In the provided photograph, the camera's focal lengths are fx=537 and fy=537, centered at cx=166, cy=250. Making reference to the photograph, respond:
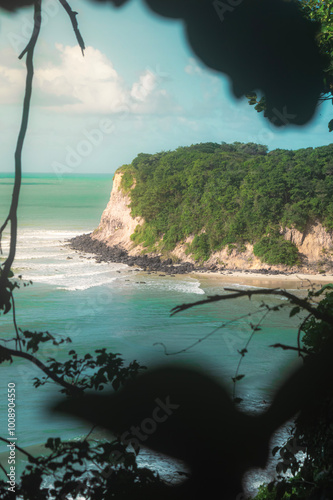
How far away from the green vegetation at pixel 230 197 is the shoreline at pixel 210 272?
834 mm

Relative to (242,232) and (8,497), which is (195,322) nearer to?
(242,232)

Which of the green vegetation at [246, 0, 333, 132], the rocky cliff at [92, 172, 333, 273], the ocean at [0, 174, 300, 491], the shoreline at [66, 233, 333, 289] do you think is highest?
the green vegetation at [246, 0, 333, 132]

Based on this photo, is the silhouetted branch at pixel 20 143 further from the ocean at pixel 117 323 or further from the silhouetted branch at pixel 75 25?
the ocean at pixel 117 323

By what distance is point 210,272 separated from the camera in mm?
20188

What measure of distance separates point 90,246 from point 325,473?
25.0 metres

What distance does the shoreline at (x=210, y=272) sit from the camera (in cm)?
1806

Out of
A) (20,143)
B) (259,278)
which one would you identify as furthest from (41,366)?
(259,278)

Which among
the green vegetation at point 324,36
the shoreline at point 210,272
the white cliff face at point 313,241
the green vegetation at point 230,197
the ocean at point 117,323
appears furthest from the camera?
the green vegetation at point 230,197

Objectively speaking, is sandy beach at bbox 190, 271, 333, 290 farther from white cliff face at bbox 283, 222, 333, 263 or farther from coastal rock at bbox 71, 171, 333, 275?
white cliff face at bbox 283, 222, 333, 263

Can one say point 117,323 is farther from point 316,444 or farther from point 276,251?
point 316,444

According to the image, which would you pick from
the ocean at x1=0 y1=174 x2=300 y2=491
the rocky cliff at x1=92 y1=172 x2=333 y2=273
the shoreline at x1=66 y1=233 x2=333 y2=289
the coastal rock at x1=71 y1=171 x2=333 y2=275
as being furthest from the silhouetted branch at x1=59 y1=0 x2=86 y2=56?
the rocky cliff at x1=92 y1=172 x2=333 y2=273

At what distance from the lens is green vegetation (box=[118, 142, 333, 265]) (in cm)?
2075

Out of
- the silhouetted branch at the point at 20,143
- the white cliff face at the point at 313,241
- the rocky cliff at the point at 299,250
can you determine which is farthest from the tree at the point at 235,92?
the white cliff face at the point at 313,241

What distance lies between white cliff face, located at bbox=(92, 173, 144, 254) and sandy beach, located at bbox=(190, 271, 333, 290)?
590cm
